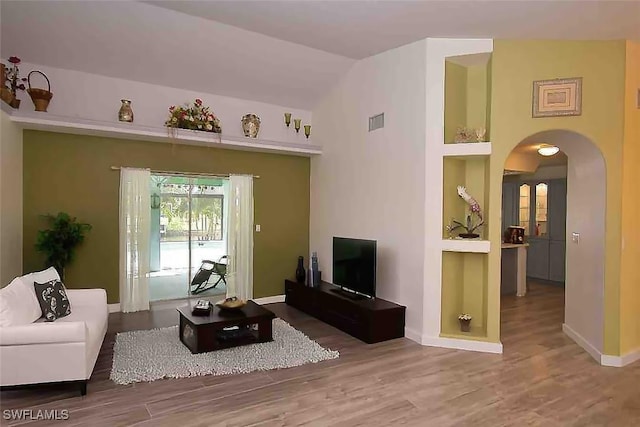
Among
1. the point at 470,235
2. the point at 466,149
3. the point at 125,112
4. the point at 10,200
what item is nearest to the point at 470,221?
the point at 470,235

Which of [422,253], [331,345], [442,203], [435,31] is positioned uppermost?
[435,31]

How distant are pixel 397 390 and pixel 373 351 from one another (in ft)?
3.02

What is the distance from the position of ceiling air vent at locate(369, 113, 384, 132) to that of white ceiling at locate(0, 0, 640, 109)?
0.83 m

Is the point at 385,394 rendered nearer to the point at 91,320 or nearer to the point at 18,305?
the point at 91,320

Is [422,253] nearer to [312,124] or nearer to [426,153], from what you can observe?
[426,153]

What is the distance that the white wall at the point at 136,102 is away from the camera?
201 inches

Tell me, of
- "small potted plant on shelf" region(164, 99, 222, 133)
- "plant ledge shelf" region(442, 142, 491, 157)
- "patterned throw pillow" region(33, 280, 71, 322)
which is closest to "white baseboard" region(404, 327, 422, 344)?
"plant ledge shelf" region(442, 142, 491, 157)

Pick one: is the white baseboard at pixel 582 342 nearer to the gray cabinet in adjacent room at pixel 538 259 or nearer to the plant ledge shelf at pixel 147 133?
the gray cabinet in adjacent room at pixel 538 259

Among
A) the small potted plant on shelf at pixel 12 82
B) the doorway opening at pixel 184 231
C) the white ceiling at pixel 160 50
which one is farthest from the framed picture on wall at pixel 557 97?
the small potted plant on shelf at pixel 12 82

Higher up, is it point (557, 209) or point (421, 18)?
point (421, 18)

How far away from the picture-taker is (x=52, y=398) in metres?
3.05

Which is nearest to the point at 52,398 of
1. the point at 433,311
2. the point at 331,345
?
the point at 331,345

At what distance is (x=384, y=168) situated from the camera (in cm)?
506

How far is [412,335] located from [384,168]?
6.79 feet
